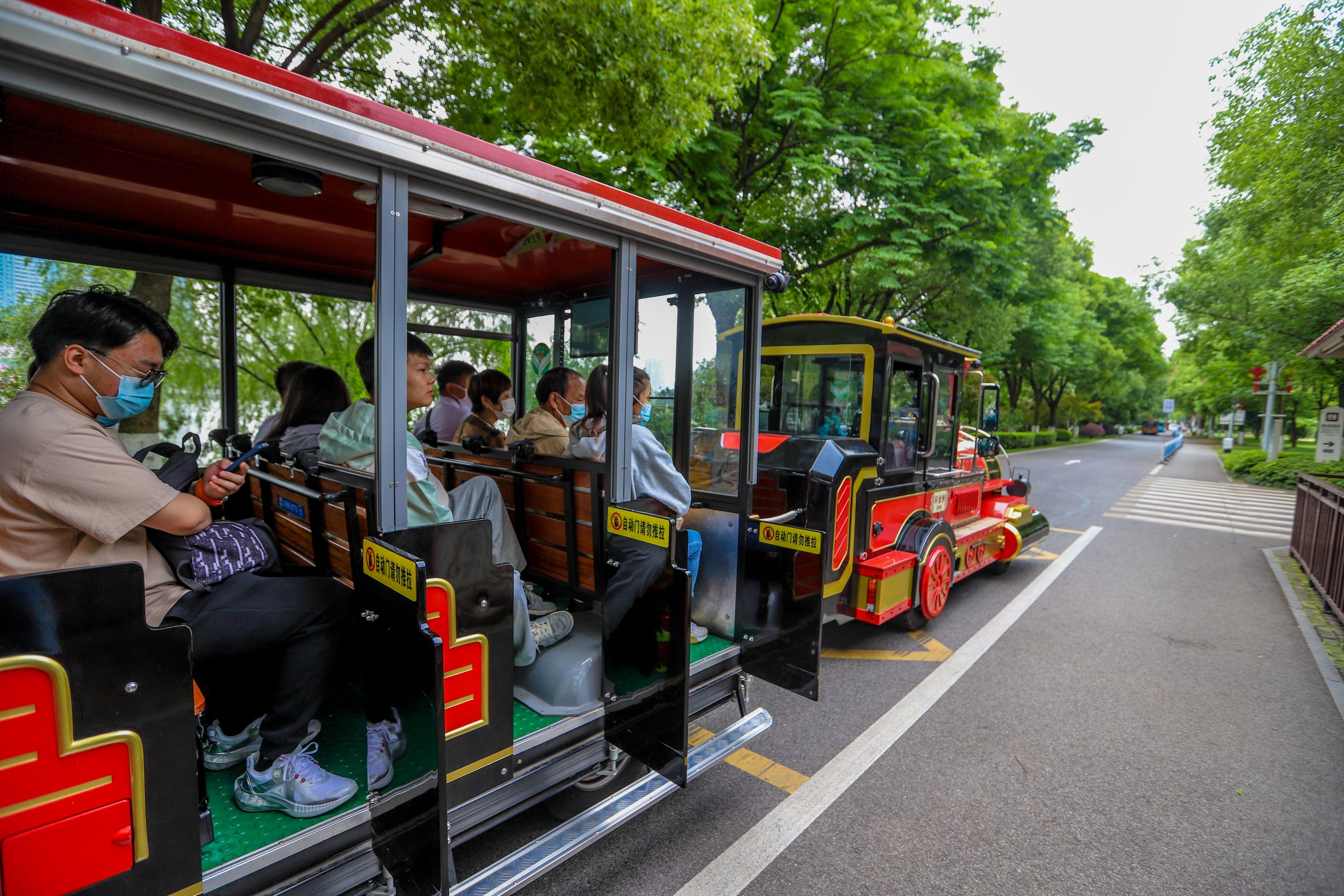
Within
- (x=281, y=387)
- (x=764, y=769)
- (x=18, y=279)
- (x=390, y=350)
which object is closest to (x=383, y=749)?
(x=390, y=350)

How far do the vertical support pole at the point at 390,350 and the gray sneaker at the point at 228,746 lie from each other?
1.05 metres

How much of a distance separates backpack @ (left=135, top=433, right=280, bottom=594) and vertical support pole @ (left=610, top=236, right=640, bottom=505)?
1.29m

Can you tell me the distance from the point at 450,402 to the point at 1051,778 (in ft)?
14.8

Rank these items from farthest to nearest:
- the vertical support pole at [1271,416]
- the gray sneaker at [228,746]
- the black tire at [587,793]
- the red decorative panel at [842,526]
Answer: the vertical support pole at [1271,416] < the red decorative panel at [842,526] < the black tire at [587,793] < the gray sneaker at [228,746]

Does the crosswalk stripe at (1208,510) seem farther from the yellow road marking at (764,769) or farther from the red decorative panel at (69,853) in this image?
the red decorative panel at (69,853)

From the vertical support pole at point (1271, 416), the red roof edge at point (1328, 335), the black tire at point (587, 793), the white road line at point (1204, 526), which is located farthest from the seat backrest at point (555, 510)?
the vertical support pole at point (1271, 416)

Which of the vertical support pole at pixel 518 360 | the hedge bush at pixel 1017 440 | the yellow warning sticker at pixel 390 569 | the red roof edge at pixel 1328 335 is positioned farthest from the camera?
the hedge bush at pixel 1017 440

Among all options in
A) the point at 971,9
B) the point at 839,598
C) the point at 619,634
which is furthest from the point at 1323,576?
the point at 971,9

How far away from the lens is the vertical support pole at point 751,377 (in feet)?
10.6

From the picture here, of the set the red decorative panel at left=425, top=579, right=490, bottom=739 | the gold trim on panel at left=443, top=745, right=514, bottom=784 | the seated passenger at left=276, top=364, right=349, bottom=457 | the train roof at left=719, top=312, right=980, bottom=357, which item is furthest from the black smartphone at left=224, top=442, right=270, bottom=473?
the train roof at left=719, top=312, right=980, bottom=357

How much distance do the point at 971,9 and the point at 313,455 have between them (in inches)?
459

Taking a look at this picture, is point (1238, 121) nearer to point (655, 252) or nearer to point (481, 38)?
point (481, 38)

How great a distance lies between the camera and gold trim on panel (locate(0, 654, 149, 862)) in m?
1.32

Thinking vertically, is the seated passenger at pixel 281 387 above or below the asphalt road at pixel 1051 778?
above
